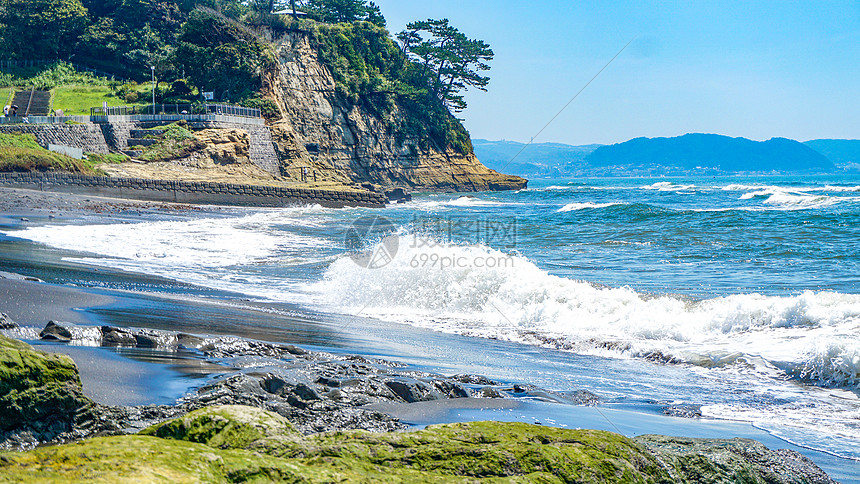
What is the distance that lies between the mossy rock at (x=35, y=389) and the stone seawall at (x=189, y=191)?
31.1m

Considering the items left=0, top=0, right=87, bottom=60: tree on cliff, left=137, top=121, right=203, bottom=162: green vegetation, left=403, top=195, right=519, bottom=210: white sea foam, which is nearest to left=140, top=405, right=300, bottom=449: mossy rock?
left=403, top=195, right=519, bottom=210: white sea foam

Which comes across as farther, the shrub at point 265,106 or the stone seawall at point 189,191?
the shrub at point 265,106

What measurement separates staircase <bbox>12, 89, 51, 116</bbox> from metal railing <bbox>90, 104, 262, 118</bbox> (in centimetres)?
426

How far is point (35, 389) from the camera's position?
3.18m

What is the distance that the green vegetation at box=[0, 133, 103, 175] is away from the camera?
30.7 metres

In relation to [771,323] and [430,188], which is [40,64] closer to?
[430,188]

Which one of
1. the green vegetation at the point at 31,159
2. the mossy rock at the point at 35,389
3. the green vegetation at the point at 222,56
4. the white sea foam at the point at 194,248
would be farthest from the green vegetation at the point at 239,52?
the mossy rock at the point at 35,389

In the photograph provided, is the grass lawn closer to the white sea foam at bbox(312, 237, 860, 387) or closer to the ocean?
the ocean

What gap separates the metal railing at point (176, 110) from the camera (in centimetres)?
4327

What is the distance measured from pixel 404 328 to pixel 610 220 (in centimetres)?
2123

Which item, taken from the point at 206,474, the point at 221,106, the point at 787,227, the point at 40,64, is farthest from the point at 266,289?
the point at 40,64

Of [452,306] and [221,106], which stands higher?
[221,106]

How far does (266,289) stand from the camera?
1171cm

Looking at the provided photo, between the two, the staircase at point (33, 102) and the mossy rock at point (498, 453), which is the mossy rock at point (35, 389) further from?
the staircase at point (33, 102)
